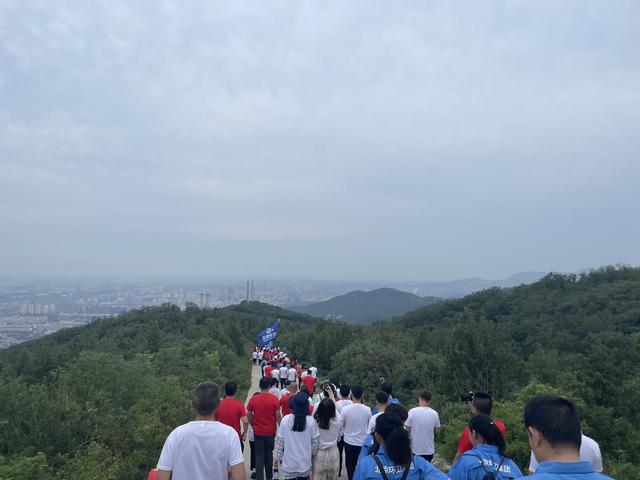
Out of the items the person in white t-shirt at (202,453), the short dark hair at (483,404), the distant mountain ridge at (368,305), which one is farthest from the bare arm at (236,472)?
the distant mountain ridge at (368,305)

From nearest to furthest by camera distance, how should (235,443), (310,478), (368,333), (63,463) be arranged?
(235,443) < (310,478) < (63,463) < (368,333)

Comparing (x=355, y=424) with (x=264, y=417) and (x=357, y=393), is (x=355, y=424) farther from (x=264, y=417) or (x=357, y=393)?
(x=264, y=417)

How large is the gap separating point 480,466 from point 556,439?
118 centimetres

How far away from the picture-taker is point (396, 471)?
3.47 m

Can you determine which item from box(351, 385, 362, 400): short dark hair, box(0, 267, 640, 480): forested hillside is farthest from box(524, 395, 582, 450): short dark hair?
box(0, 267, 640, 480): forested hillside

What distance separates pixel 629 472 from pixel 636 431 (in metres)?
3.79

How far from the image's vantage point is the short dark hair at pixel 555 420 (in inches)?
100

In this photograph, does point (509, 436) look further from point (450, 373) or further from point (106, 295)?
point (106, 295)

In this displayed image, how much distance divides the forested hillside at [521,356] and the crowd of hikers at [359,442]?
145 inches

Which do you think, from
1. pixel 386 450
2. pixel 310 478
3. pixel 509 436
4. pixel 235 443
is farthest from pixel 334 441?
pixel 509 436

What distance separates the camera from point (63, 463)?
869 centimetres

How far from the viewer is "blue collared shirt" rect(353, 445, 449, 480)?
3436 mm

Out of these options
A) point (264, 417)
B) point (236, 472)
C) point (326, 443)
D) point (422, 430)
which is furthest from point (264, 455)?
point (236, 472)

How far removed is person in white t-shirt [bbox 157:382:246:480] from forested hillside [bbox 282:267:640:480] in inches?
242
